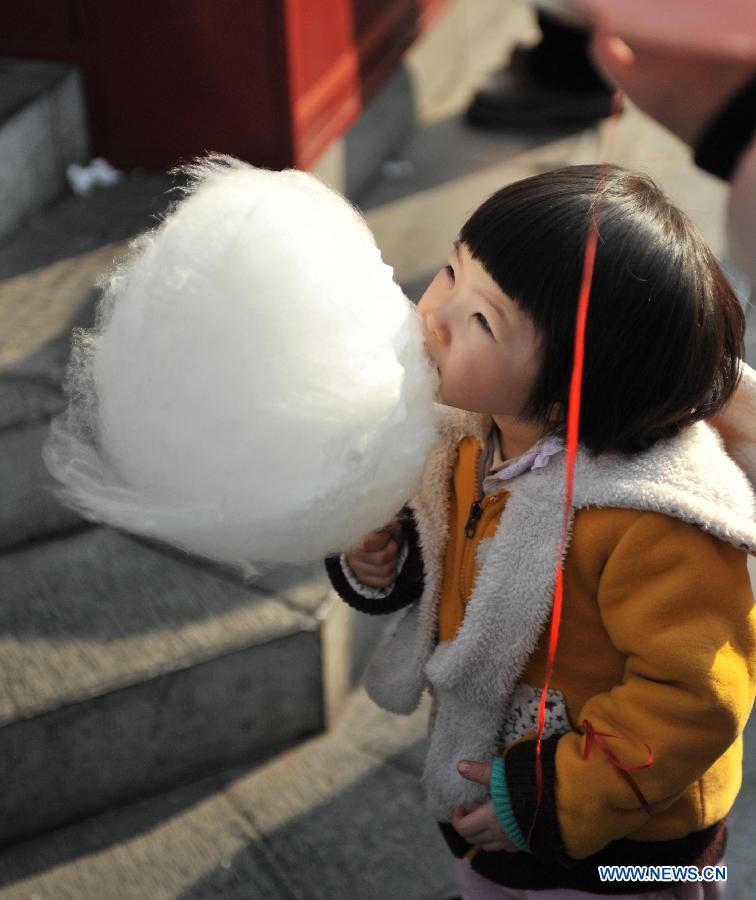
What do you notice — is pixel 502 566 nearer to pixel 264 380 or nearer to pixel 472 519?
pixel 472 519

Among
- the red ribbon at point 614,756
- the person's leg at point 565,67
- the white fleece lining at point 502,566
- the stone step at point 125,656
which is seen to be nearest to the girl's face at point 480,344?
the white fleece lining at point 502,566

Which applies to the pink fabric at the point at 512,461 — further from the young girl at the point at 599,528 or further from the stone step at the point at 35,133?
the stone step at the point at 35,133

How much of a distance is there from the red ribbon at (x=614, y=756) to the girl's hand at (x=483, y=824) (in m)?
0.16

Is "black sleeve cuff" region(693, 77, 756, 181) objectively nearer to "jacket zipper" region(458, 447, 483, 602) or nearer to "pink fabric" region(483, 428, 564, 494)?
"pink fabric" region(483, 428, 564, 494)

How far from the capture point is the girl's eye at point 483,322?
130cm

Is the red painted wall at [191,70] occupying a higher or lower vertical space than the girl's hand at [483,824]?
higher

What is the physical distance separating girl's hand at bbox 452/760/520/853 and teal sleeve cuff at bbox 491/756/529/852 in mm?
22

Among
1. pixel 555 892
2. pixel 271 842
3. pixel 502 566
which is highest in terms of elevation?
pixel 502 566

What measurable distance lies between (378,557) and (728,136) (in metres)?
0.80

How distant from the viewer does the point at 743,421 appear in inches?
57.7

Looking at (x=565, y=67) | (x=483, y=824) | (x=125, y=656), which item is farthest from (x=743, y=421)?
(x=565, y=67)

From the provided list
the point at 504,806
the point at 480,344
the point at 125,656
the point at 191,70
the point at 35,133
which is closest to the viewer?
the point at 480,344

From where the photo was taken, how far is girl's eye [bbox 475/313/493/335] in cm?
130

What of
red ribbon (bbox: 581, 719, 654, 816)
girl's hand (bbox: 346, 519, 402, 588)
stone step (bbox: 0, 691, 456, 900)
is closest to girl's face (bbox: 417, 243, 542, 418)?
girl's hand (bbox: 346, 519, 402, 588)
